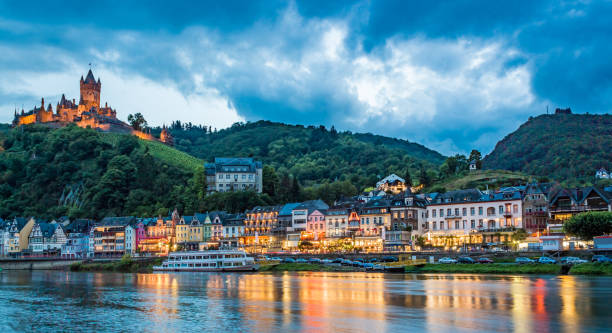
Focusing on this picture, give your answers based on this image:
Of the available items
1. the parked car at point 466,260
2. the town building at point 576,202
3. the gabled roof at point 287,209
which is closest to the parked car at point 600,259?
the parked car at point 466,260

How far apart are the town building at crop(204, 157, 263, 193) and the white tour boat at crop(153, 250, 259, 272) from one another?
45.9m

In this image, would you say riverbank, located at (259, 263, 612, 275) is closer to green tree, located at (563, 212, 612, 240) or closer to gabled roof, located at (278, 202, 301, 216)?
green tree, located at (563, 212, 612, 240)

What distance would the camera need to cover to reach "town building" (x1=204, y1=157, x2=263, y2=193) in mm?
133750

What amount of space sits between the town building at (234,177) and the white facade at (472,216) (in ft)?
181

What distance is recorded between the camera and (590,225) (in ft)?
203

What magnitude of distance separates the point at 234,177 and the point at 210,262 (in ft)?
173

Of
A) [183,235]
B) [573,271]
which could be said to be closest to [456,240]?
[573,271]

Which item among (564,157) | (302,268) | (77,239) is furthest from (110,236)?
(564,157)

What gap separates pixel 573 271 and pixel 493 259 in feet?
36.6

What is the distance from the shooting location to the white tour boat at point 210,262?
261ft

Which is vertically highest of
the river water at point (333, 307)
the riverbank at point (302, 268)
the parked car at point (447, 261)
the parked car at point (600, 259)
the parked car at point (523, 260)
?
the parked car at point (600, 259)

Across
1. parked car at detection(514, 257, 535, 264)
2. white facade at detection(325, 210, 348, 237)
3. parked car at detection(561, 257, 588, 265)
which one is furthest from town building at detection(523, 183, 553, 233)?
white facade at detection(325, 210, 348, 237)

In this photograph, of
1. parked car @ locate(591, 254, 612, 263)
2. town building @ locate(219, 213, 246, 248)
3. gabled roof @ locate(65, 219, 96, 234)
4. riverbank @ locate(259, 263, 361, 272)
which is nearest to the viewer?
parked car @ locate(591, 254, 612, 263)

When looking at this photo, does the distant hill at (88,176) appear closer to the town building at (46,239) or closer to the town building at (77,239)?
the town building at (77,239)
